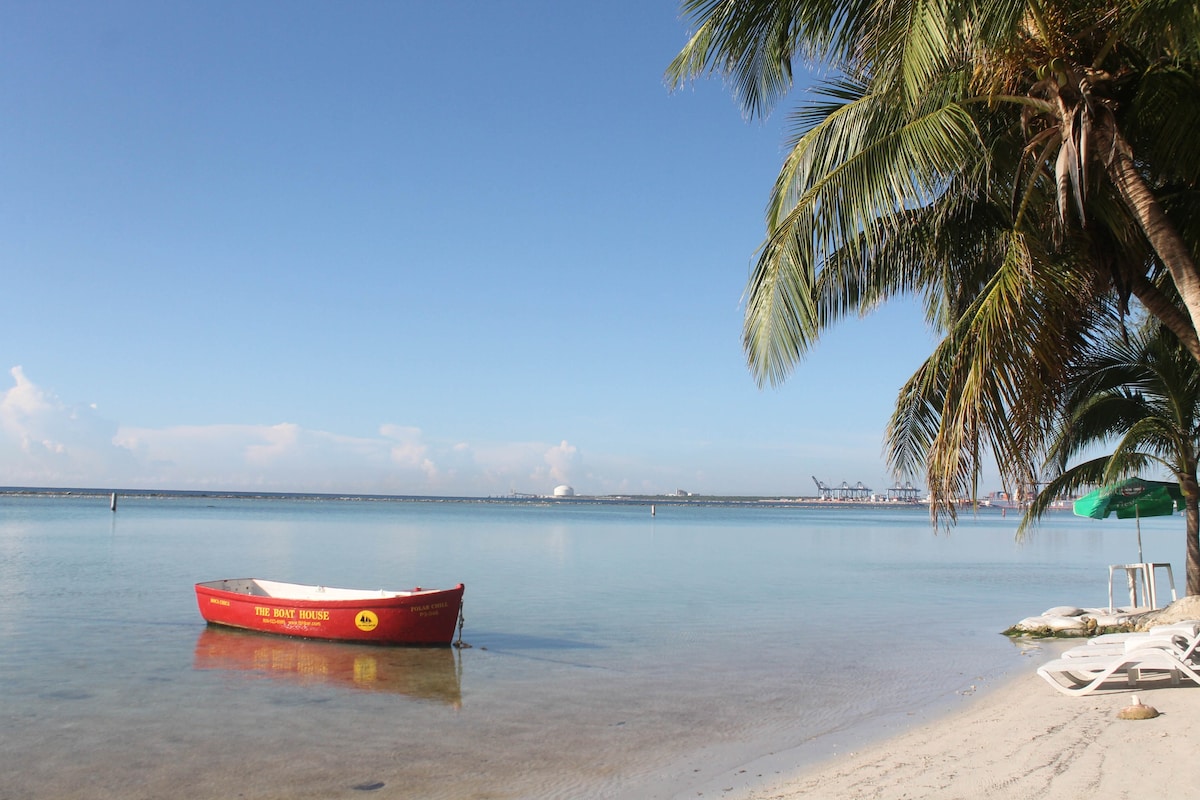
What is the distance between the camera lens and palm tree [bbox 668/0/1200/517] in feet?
18.6

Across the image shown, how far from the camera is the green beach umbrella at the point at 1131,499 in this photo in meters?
15.5

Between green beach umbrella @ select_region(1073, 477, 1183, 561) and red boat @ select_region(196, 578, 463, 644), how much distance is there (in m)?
11.4

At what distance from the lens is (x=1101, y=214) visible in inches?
257

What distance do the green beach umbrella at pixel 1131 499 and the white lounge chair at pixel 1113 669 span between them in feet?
23.6

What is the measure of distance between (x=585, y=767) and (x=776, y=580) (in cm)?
2201

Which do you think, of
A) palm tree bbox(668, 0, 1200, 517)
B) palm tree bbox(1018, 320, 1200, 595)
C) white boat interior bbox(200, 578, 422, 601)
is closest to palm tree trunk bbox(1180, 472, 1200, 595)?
palm tree bbox(1018, 320, 1200, 595)

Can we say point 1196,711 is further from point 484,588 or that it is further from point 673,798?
point 484,588

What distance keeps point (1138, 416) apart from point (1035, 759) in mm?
8820

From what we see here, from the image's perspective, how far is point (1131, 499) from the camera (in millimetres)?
15469

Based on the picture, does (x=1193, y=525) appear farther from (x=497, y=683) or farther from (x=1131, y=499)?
(x=497, y=683)

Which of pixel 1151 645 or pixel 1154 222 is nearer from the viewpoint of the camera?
pixel 1154 222

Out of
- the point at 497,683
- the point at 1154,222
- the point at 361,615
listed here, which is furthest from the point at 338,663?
the point at 1154,222

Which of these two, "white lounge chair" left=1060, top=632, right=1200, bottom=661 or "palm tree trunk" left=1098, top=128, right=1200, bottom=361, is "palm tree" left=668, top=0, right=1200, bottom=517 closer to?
"palm tree trunk" left=1098, top=128, right=1200, bottom=361

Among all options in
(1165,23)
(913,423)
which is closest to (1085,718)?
(913,423)
